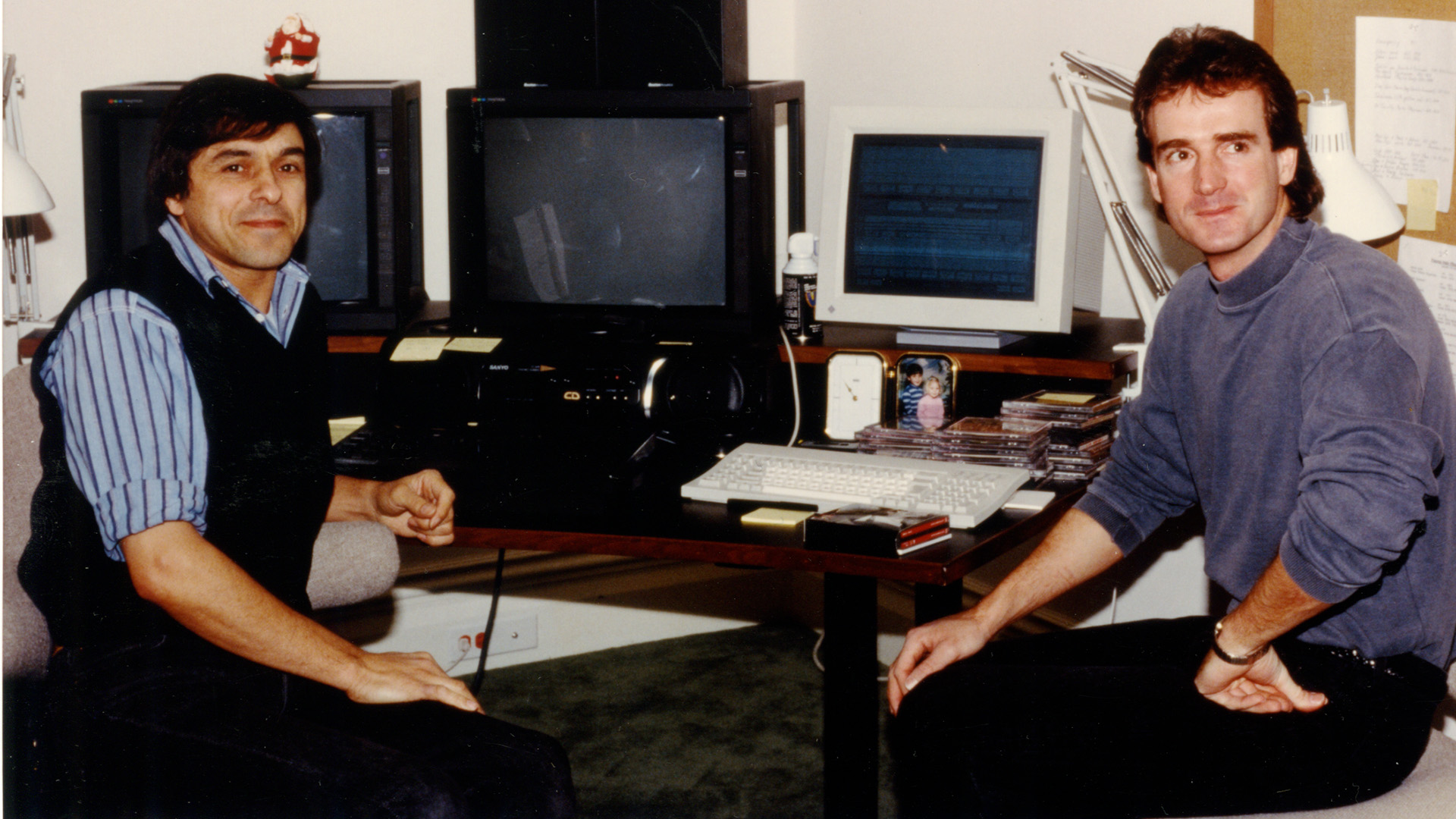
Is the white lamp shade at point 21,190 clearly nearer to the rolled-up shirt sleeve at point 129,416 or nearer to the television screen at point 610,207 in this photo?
the television screen at point 610,207

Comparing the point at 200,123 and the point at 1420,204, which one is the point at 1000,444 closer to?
the point at 1420,204

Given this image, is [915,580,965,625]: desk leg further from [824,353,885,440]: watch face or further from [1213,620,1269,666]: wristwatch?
[1213,620,1269,666]: wristwatch

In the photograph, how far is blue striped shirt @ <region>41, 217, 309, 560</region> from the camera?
4.81ft

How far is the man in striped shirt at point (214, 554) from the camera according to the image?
147 cm

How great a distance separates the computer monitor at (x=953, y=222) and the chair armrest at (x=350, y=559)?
0.85m

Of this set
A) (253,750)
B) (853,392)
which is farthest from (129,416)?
(853,392)

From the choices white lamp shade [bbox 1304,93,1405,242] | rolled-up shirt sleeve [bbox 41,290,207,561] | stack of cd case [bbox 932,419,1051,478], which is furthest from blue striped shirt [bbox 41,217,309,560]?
white lamp shade [bbox 1304,93,1405,242]

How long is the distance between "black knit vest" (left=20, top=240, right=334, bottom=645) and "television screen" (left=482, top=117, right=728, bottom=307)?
732 millimetres

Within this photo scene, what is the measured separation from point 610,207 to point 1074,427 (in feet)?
2.87

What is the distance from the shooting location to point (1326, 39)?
1.93 metres

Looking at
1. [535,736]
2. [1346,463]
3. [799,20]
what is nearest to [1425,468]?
[1346,463]

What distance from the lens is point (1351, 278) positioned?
142 centimetres

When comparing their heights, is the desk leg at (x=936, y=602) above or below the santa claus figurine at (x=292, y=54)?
below

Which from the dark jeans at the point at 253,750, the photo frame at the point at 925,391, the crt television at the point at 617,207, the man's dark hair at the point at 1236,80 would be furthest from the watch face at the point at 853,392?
the dark jeans at the point at 253,750
